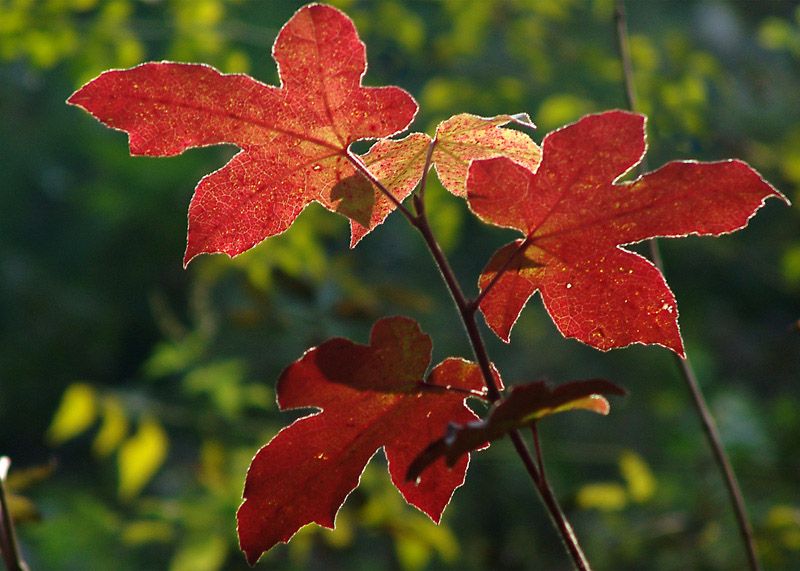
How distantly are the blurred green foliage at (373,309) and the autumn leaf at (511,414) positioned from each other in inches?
8.4

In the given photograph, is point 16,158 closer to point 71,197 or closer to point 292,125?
point 71,197

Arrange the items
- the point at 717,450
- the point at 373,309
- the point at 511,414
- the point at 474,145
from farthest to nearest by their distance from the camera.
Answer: the point at 373,309 → the point at 717,450 → the point at 474,145 → the point at 511,414

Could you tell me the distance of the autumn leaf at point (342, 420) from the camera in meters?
0.32

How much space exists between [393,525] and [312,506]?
884 millimetres

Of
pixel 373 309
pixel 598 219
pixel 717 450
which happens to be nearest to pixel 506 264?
pixel 598 219

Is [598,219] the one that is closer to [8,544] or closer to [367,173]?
[367,173]

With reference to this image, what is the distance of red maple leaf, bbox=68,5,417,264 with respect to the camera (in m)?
0.32

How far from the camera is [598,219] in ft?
1.07

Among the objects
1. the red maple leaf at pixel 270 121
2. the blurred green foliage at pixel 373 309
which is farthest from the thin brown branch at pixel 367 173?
the blurred green foliage at pixel 373 309

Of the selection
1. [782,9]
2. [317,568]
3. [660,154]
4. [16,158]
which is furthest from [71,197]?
[782,9]

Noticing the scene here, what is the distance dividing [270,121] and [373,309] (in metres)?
0.99

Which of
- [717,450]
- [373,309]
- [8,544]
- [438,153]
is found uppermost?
[438,153]

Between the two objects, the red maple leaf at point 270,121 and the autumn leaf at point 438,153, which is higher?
the red maple leaf at point 270,121

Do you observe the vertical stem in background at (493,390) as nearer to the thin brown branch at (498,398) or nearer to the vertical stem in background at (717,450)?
the thin brown branch at (498,398)
